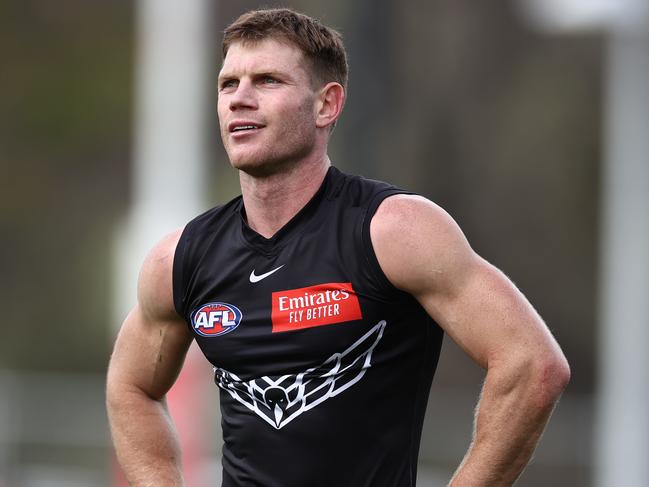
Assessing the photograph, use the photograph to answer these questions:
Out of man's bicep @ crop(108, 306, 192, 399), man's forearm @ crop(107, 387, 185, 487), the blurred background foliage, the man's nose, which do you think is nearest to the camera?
the man's nose

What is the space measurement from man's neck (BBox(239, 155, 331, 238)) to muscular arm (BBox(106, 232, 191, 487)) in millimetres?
579

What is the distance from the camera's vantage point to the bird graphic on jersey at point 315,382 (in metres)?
4.84

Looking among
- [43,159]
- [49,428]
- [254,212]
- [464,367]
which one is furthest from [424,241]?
[43,159]

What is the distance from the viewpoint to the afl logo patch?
16.4 feet

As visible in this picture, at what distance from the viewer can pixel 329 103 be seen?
5.06 meters

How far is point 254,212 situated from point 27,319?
26.9 metres

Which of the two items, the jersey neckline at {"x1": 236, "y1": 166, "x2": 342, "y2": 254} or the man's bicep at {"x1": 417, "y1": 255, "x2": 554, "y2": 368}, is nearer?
the man's bicep at {"x1": 417, "y1": 255, "x2": 554, "y2": 368}

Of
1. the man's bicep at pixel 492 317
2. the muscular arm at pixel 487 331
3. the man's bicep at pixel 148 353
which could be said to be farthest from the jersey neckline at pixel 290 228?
the man's bicep at pixel 492 317

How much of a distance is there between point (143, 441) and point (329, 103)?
1.47 metres

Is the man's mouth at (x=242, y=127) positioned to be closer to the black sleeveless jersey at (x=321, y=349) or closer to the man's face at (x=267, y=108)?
the man's face at (x=267, y=108)

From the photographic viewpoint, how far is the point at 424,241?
15.3 ft

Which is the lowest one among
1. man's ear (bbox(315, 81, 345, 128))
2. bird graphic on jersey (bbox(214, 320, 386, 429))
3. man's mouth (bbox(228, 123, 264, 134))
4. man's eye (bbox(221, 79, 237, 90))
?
bird graphic on jersey (bbox(214, 320, 386, 429))

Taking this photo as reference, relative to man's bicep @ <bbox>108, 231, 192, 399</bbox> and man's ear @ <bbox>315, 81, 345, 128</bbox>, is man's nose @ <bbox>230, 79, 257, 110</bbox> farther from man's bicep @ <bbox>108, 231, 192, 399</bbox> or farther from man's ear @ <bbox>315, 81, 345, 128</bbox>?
man's bicep @ <bbox>108, 231, 192, 399</bbox>

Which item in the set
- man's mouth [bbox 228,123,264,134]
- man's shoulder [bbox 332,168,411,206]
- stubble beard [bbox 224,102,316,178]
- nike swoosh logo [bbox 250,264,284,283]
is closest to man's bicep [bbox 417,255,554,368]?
man's shoulder [bbox 332,168,411,206]
